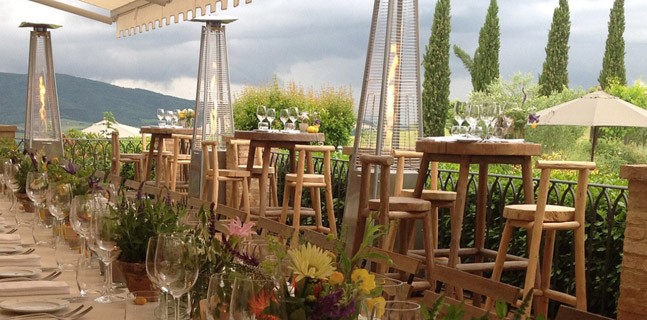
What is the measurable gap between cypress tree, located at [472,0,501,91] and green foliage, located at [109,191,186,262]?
26890mm

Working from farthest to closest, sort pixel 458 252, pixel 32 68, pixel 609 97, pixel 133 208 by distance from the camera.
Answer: pixel 609 97 < pixel 32 68 < pixel 458 252 < pixel 133 208

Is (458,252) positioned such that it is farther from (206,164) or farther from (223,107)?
(223,107)

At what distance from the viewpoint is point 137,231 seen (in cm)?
233

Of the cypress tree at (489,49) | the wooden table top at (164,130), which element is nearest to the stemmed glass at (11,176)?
the wooden table top at (164,130)

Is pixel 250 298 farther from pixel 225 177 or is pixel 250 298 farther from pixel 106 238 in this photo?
pixel 225 177

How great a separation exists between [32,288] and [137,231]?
0.29m

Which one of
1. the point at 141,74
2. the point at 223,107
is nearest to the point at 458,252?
the point at 223,107

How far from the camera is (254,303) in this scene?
1352 mm

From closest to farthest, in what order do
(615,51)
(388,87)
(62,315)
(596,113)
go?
(62,315)
(388,87)
(596,113)
(615,51)

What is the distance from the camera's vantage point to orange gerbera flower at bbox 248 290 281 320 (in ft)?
4.40

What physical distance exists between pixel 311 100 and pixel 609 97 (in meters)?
6.68

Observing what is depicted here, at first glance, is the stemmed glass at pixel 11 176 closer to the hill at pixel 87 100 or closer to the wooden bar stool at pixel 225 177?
the wooden bar stool at pixel 225 177

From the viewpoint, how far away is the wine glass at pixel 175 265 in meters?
1.76

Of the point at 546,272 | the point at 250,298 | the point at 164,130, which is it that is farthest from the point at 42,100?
the point at 250,298
